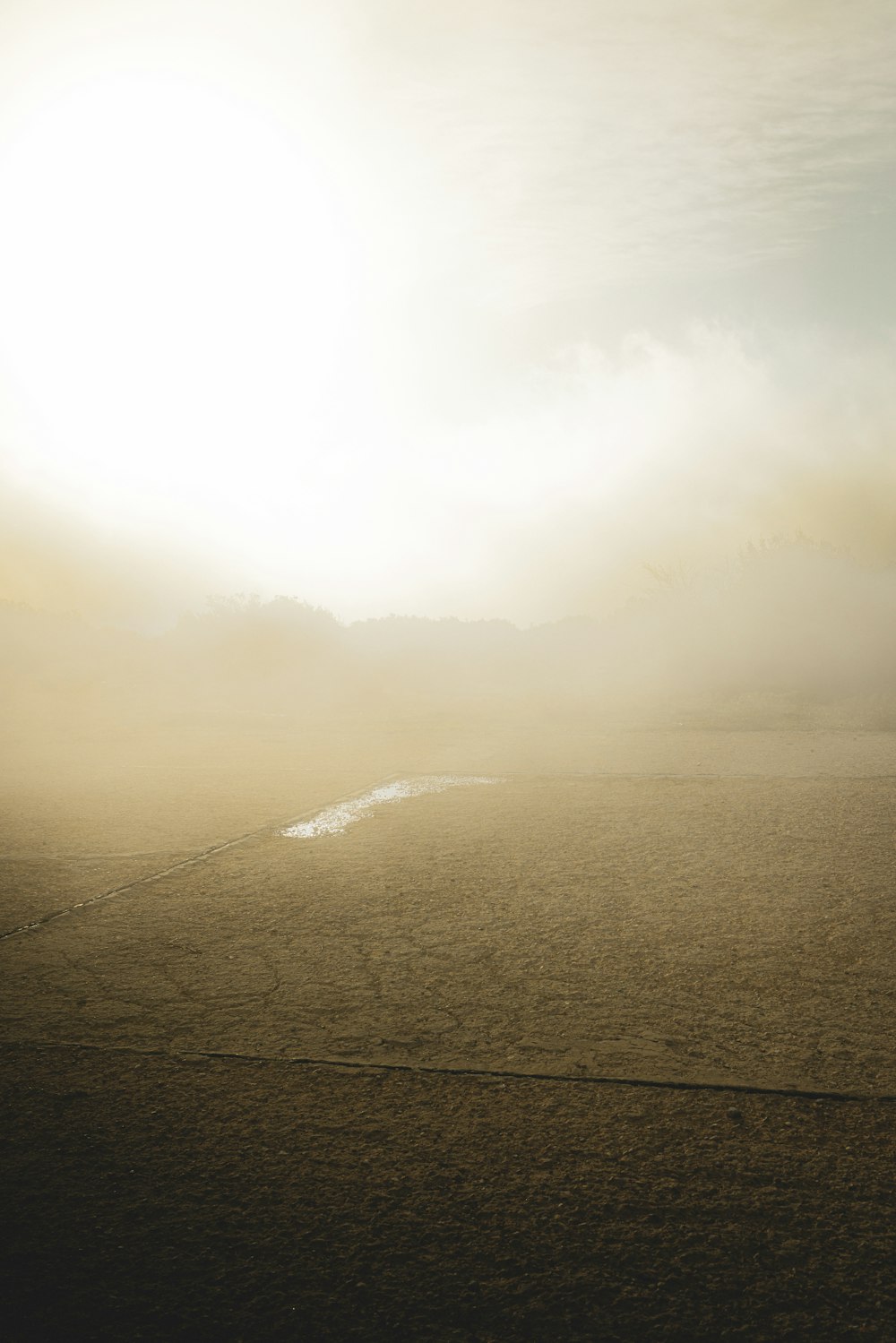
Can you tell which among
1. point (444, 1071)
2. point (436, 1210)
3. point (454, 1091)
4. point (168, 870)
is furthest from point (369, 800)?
point (436, 1210)

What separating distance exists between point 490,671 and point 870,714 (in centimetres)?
2022

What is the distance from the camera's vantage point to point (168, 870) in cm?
627

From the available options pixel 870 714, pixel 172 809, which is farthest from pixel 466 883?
pixel 870 714

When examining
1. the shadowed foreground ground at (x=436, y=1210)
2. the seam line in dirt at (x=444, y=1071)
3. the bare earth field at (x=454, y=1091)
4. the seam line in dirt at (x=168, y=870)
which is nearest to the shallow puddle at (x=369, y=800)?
the seam line in dirt at (x=168, y=870)

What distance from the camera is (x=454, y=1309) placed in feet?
6.50

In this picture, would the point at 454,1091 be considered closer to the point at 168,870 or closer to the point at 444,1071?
the point at 444,1071

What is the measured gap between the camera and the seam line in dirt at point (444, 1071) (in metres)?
2.86

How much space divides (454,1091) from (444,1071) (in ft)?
0.51

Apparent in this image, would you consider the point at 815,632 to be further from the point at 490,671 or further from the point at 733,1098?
the point at 733,1098

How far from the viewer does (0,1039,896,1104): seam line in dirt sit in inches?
112

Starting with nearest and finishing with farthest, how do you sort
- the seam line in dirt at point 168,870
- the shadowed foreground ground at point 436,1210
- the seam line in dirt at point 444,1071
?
the shadowed foreground ground at point 436,1210 → the seam line in dirt at point 444,1071 → the seam line in dirt at point 168,870

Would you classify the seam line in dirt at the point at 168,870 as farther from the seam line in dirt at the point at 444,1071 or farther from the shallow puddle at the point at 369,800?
the seam line in dirt at the point at 444,1071

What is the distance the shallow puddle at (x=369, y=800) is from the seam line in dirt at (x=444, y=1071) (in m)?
4.02

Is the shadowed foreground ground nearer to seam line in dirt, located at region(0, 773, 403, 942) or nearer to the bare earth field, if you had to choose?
the bare earth field
